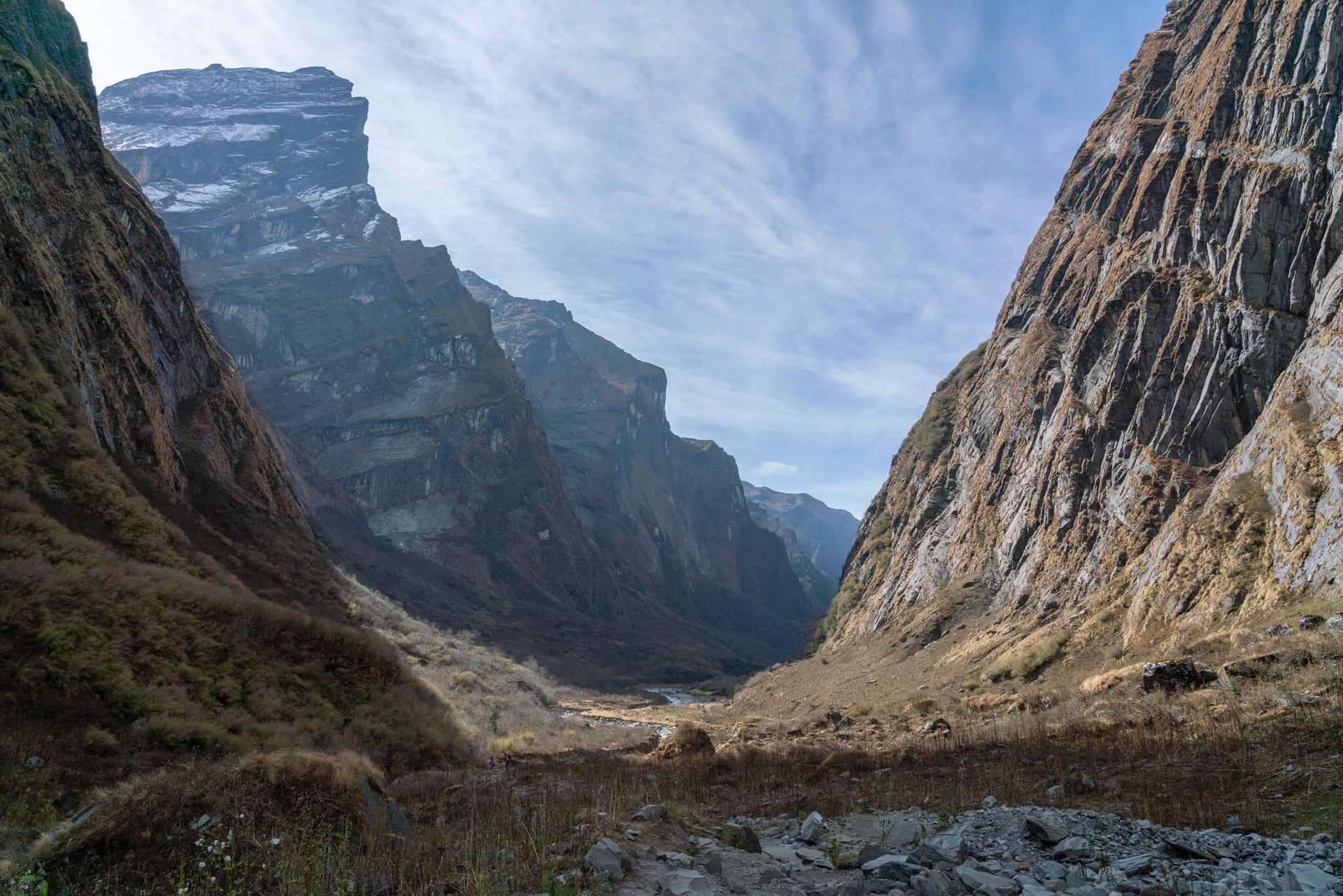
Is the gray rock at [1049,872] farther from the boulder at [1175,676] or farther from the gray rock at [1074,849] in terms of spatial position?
the boulder at [1175,676]

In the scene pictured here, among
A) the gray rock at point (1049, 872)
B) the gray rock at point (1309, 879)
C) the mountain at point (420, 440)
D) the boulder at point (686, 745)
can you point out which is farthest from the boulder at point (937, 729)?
the mountain at point (420, 440)

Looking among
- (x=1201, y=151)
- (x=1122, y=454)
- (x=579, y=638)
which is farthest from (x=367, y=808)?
(x=579, y=638)

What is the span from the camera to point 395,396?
161125mm

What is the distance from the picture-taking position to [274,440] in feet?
330

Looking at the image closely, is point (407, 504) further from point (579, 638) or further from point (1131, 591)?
point (1131, 591)

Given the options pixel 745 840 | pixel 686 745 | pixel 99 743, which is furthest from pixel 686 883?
pixel 686 745

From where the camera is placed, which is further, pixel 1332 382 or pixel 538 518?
pixel 538 518

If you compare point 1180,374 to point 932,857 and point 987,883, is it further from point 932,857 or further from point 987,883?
point 987,883

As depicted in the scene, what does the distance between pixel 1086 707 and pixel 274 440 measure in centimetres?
10660

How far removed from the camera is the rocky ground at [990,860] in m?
5.85

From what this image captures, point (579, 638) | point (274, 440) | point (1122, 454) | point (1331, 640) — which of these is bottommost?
point (579, 638)

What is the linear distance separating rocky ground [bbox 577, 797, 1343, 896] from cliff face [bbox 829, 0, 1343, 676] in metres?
23.0

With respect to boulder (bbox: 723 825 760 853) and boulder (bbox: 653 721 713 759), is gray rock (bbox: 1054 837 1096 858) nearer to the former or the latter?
boulder (bbox: 723 825 760 853)

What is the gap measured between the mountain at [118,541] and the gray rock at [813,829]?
946cm
